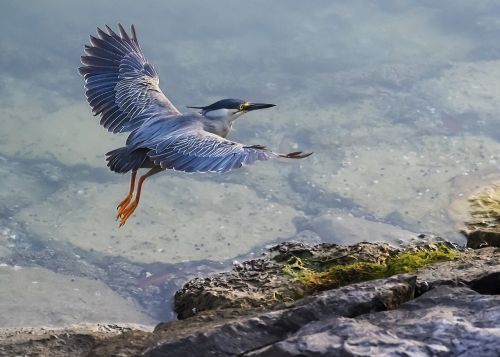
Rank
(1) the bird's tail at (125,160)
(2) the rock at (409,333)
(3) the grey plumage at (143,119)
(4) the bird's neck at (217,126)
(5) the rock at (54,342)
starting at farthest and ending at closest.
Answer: (4) the bird's neck at (217,126) < (1) the bird's tail at (125,160) < (3) the grey plumage at (143,119) < (5) the rock at (54,342) < (2) the rock at (409,333)

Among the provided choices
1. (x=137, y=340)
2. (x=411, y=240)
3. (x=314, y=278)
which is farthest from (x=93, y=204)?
(x=137, y=340)

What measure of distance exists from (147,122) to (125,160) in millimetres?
584

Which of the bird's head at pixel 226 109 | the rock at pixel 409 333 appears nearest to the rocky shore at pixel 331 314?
the rock at pixel 409 333

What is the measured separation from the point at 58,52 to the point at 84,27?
872 millimetres

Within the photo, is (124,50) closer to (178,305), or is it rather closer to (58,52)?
(178,305)

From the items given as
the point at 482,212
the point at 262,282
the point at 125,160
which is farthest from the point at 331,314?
the point at 482,212

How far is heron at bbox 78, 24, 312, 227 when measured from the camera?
4.48 m

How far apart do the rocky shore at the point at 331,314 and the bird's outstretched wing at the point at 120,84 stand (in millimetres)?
1203

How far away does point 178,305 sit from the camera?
196 inches

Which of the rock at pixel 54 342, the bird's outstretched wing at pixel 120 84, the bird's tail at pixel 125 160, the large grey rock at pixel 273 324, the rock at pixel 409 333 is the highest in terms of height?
the bird's outstretched wing at pixel 120 84

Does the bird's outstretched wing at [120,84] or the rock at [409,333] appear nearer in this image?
the rock at [409,333]

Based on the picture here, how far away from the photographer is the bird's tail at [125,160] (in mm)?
4703

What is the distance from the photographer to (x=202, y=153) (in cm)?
454

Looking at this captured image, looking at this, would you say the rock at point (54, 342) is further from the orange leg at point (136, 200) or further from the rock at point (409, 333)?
the rock at point (409, 333)
